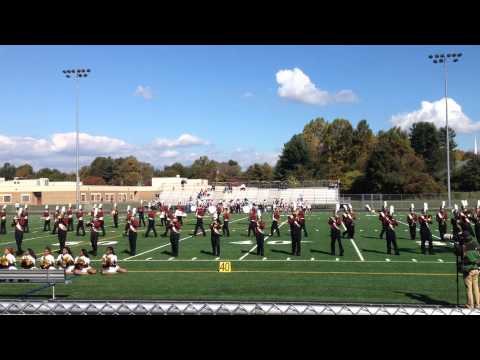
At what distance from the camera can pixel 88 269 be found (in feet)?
42.0

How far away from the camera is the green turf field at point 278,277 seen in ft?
32.8

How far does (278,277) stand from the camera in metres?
12.0

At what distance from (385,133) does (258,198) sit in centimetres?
2272

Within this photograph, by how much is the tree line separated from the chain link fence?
49.8m

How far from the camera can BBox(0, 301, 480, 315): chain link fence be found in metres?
6.89

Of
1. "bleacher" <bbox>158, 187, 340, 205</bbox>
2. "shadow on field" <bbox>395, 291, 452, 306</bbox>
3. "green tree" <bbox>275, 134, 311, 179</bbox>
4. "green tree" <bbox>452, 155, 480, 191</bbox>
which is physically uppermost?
"green tree" <bbox>275, 134, 311, 179</bbox>

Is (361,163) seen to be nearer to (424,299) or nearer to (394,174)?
(394,174)

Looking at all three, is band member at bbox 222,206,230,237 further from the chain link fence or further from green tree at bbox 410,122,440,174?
green tree at bbox 410,122,440,174

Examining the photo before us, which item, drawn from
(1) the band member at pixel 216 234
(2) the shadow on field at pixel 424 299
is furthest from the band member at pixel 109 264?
(2) the shadow on field at pixel 424 299

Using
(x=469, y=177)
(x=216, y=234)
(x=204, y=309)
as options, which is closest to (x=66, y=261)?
(x=216, y=234)

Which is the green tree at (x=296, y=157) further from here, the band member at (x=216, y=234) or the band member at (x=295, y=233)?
the band member at (x=216, y=234)

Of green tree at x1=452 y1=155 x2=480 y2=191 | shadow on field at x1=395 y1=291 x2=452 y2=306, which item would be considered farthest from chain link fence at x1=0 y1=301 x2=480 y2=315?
green tree at x1=452 y1=155 x2=480 y2=191
